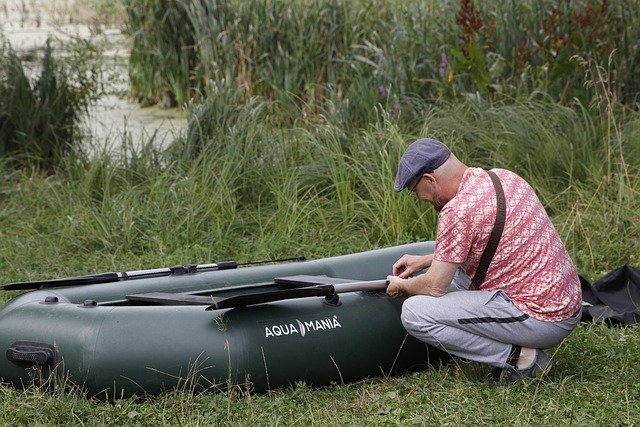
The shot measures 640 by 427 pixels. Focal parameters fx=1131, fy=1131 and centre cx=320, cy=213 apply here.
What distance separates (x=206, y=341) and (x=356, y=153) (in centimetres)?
319

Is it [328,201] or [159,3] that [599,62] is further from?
[159,3]

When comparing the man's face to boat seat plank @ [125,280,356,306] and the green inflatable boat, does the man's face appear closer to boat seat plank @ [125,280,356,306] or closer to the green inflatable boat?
the green inflatable boat

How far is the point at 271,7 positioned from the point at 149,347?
570 centimetres

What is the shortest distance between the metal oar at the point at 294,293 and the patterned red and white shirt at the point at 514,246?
20.4 inches

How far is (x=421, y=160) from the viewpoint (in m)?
4.36

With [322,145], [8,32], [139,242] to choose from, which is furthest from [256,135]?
[8,32]

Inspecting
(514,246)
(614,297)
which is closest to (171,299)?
(514,246)

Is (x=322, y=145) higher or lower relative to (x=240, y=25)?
lower

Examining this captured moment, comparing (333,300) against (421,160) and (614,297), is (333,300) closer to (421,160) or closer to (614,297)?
(421,160)

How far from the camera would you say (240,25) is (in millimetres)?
9719

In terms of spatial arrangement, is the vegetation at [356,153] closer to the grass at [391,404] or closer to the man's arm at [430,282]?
the grass at [391,404]

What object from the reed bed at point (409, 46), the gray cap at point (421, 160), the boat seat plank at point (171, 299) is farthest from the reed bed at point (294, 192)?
the gray cap at point (421, 160)

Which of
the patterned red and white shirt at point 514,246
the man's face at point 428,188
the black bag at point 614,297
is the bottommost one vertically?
the black bag at point 614,297

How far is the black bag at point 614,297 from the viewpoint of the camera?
18.0 feet
